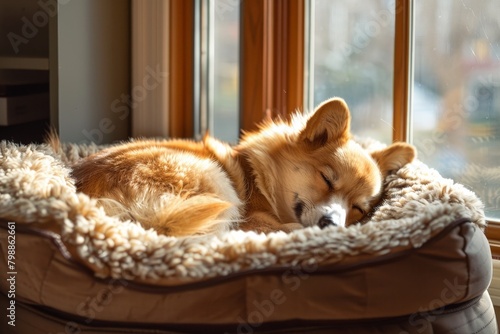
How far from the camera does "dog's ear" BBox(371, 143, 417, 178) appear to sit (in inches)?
93.7

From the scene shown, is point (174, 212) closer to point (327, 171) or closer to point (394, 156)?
point (327, 171)

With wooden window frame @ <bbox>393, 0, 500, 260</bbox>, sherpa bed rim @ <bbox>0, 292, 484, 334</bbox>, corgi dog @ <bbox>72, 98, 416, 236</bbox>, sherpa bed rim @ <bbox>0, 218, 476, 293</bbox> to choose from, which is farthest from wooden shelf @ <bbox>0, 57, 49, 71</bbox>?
wooden window frame @ <bbox>393, 0, 500, 260</bbox>

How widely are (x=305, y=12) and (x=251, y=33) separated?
9.6 inches

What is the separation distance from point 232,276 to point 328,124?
87 centimetres

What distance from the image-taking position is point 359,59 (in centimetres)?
278

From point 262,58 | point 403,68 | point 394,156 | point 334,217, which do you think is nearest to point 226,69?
point 262,58

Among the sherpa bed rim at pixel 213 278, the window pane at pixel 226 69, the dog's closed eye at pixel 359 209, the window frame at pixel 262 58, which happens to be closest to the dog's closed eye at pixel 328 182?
the dog's closed eye at pixel 359 209

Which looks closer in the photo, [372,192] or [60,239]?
[60,239]

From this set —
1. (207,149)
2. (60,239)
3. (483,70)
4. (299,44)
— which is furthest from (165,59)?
(60,239)

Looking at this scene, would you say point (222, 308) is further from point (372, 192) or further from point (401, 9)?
point (401, 9)

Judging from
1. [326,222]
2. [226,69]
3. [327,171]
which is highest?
[226,69]

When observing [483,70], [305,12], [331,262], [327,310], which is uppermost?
[305,12]

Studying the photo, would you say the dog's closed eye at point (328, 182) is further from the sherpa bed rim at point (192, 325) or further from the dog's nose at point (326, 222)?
the sherpa bed rim at point (192, 325)

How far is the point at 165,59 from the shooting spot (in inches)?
117
